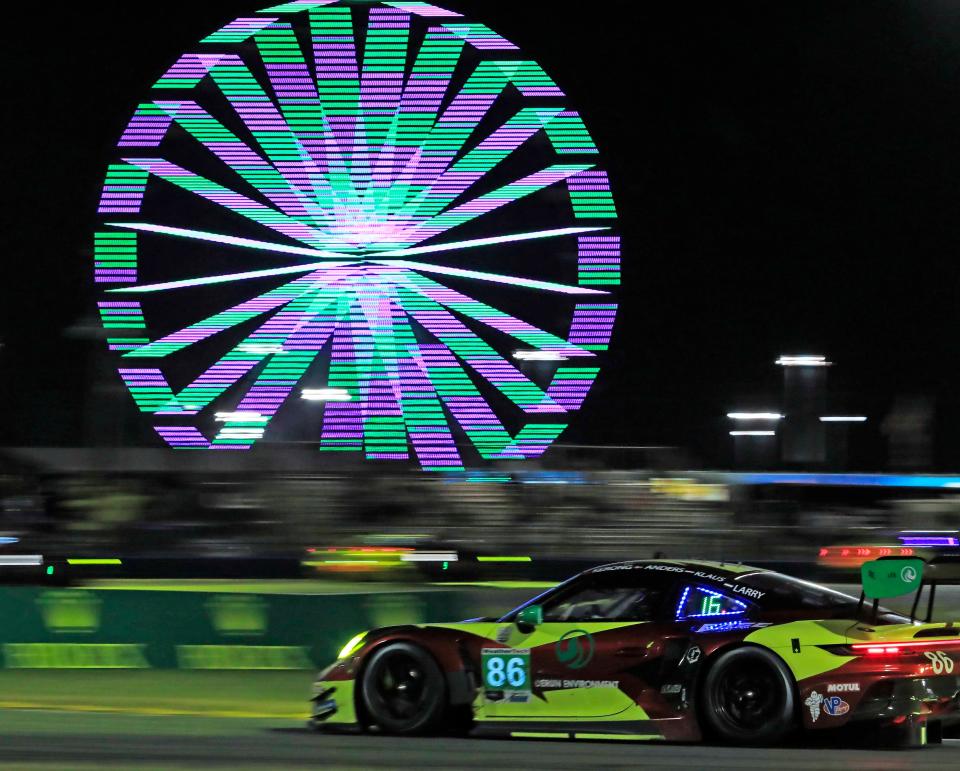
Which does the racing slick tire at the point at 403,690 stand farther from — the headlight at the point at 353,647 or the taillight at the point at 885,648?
the taillight at the point at 885,648

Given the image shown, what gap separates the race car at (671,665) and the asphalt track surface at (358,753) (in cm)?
13

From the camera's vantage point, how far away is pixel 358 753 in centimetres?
671

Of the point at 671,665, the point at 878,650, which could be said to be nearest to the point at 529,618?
the point at 671,665

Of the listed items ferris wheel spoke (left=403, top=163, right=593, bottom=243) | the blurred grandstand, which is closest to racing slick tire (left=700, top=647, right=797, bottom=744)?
the blurred grandstand

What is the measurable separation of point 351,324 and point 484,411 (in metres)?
3.09

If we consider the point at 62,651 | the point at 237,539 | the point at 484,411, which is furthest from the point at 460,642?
the point at 484,411

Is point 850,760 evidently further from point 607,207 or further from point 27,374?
point 27,374

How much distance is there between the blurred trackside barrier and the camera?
10.4 meters

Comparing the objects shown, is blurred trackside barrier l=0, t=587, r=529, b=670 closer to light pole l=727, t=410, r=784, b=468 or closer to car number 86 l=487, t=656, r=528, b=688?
car number 86 l=487, t=656, r=528, b=688

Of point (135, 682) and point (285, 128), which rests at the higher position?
point (285, 128)

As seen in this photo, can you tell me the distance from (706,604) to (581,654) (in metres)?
0.63

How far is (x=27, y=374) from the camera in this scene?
60.2m

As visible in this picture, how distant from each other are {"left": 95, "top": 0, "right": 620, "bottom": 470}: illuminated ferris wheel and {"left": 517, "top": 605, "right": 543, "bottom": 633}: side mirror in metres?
20.7

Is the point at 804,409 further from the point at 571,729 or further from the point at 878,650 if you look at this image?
the point at 878,650
